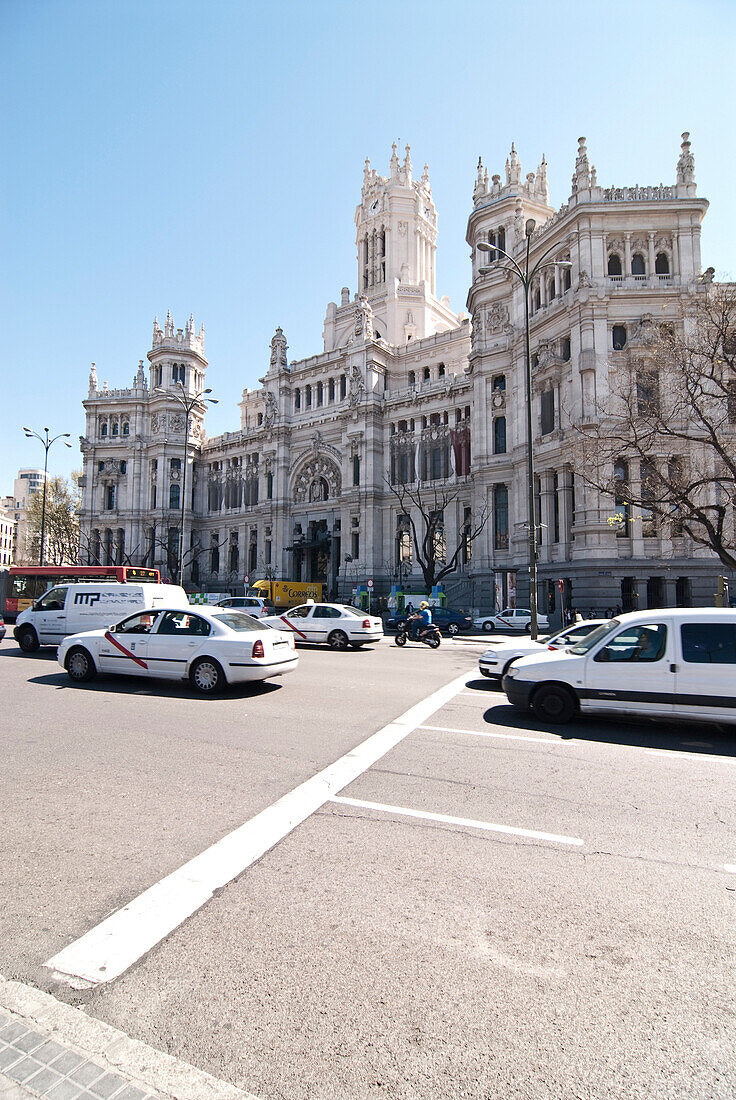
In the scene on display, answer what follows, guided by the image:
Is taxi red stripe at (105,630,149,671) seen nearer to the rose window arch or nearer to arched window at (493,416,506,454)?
arched window at (493,416,506,454)

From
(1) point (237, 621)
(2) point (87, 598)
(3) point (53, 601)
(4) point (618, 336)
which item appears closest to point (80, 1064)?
(1) point (237, 621)

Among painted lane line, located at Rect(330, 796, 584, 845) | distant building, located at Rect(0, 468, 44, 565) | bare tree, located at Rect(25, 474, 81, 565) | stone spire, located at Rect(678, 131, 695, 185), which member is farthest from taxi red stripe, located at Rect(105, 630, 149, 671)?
distant building, located at Rect(0, 468, 44, 565)

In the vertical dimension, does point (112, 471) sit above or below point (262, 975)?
above

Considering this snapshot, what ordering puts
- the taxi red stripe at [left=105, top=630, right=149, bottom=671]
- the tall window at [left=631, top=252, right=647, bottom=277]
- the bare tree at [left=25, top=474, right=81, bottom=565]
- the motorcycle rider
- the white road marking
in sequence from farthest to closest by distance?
1. the bare tree at [left=25, top=474, right=81, bottom=565]
2. the tall window at [left=631, top=252, right=647, bottom=277]
3. the motorcycle rider
4. the taxi red stripe at [left=105, top=630, right=149, bottom=671]
5. the white road marking

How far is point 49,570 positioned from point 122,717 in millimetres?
20881

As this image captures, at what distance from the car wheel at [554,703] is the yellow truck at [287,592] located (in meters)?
34.2

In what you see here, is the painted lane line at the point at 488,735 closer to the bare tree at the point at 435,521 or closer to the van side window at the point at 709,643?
the van side window at the point at 709,643

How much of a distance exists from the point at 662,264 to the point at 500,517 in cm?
1715

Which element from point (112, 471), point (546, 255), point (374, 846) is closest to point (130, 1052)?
point (374, 846)

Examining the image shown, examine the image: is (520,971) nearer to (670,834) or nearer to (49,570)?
(670,834)

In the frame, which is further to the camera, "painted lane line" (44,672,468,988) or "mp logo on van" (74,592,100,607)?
"mp logo on van" (74,592,100,607)

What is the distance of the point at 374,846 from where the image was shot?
398 cm

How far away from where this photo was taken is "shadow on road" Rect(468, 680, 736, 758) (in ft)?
22.3

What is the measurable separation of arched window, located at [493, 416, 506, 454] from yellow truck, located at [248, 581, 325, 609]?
1676 centimetres
